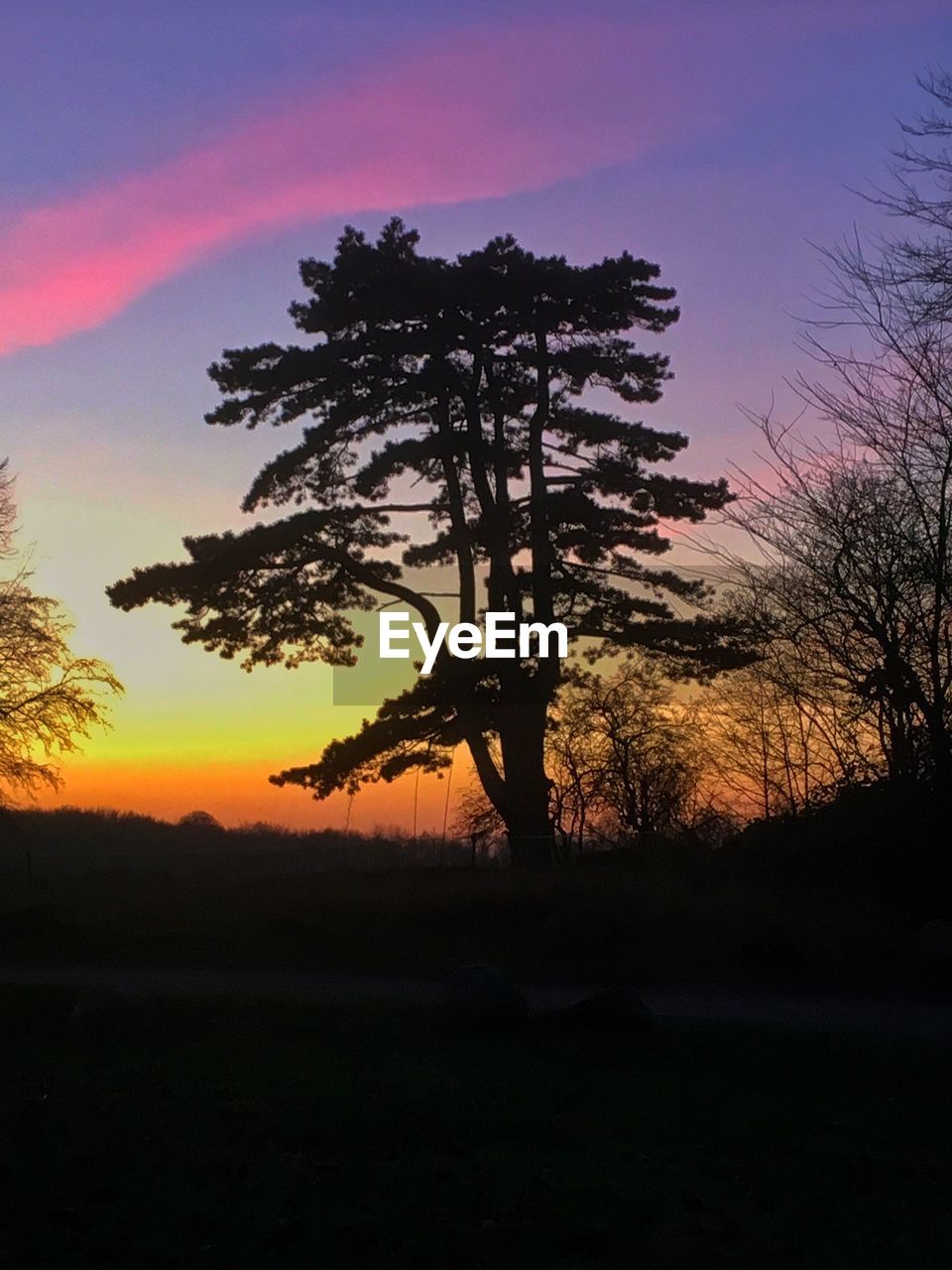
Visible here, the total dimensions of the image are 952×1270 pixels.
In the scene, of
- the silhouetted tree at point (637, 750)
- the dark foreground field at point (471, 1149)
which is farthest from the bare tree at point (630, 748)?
the dark foreground field at point (471, 1149)

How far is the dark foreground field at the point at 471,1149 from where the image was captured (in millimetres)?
6172

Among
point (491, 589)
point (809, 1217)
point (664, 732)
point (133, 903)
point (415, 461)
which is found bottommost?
point (809, 1217)

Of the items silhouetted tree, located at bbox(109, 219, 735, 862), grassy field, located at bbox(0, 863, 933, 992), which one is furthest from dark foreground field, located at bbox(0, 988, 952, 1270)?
silhouetted tree, located at bbox(109, 219, 735, 862)

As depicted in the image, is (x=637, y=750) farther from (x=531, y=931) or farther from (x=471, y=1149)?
(x=471, y=1149)

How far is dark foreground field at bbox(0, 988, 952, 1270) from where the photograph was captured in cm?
617

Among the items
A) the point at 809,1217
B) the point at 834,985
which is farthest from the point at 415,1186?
the point at 834,985

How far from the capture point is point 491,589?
98.4 feet

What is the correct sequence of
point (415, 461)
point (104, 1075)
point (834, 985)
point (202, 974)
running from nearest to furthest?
point (104, 1075) < point (834, 985) < point (202, 974) < point (415, 461)

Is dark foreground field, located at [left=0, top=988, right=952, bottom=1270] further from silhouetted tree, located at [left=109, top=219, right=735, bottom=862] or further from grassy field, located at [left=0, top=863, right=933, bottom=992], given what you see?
silhouetted tree, located at [left=109, top=219, right=735, bottom=862]

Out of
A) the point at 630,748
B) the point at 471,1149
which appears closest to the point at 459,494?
the point at 630,748

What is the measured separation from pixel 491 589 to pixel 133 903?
10922mm

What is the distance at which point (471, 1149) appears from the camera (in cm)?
798

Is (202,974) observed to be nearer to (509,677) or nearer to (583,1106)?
(583,1106)

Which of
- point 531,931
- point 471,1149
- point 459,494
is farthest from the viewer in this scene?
point 459,494
